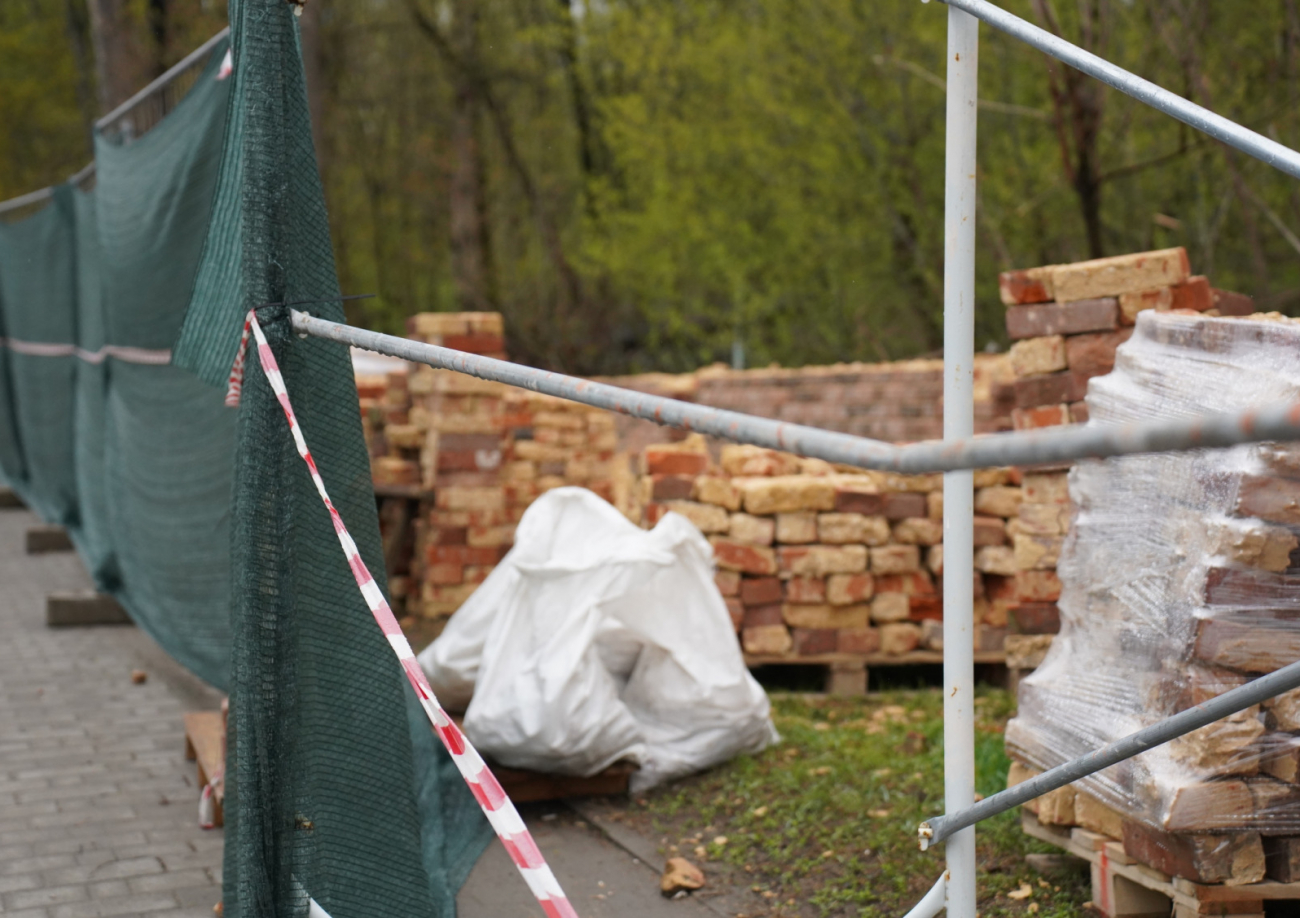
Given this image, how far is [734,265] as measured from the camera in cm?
1809

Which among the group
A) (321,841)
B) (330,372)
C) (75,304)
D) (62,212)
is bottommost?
(321,841)

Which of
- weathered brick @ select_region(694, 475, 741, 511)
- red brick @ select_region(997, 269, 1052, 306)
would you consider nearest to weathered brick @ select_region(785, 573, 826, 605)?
weathered brick @ select_region(694, 475, 741, 511)

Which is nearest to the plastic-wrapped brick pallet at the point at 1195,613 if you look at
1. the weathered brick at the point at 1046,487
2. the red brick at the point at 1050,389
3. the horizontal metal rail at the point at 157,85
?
the red brick at the point at 1050,389

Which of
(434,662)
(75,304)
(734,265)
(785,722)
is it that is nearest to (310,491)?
(434,662)

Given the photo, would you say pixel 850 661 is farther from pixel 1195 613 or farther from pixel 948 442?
pixel 948 442

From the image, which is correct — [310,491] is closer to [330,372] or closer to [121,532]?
[330,372]

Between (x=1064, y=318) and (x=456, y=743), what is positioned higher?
(x=1064, y=318)

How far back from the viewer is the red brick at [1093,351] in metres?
4.23

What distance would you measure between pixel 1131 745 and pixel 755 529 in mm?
3696

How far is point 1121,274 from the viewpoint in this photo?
409cm

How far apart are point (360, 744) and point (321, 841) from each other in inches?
9.4

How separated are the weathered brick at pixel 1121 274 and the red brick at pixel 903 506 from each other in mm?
1937

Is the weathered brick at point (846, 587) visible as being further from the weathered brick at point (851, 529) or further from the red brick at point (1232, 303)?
the red brick at point (1232, 303)

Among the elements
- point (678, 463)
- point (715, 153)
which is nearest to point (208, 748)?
point (678, 463)
